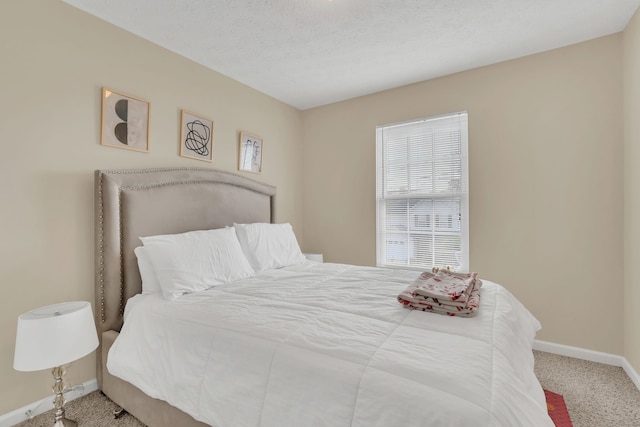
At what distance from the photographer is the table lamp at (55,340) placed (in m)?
1.37

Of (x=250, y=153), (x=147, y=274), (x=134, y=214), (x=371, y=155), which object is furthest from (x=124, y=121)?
(x=371, y=155)

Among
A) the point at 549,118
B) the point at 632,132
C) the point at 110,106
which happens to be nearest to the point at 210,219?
the point at 110,106

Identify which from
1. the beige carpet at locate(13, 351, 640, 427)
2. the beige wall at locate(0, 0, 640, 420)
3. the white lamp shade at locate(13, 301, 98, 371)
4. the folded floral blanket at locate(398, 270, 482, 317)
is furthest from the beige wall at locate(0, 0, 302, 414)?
the folded floral blanket at locate(398, 270, 482, 317)

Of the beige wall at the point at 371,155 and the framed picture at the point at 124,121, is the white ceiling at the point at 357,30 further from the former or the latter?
the framed picture at the point at 124,121

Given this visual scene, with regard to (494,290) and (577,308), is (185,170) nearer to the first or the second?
(494,290)

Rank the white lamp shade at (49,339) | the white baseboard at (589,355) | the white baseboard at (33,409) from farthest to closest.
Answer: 1. the white baseboard at (589,355)
2. the white baseboard at (33,409)
3. the white lamp shade at (49,339)

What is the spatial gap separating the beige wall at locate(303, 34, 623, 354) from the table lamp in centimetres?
307

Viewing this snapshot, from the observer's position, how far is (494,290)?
1.89m

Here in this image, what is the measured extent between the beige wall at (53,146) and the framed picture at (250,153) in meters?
0.83

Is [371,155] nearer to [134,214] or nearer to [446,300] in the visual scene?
[446,300]

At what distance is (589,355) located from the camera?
8.04 feet

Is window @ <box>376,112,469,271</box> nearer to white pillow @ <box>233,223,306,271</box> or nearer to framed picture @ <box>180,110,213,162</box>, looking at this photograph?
white pillow @ <box>233,223,306,271</box>

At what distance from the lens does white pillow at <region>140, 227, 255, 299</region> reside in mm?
1919

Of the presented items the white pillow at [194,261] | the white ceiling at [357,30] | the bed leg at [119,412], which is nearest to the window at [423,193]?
the white ceiling at [357,30]
